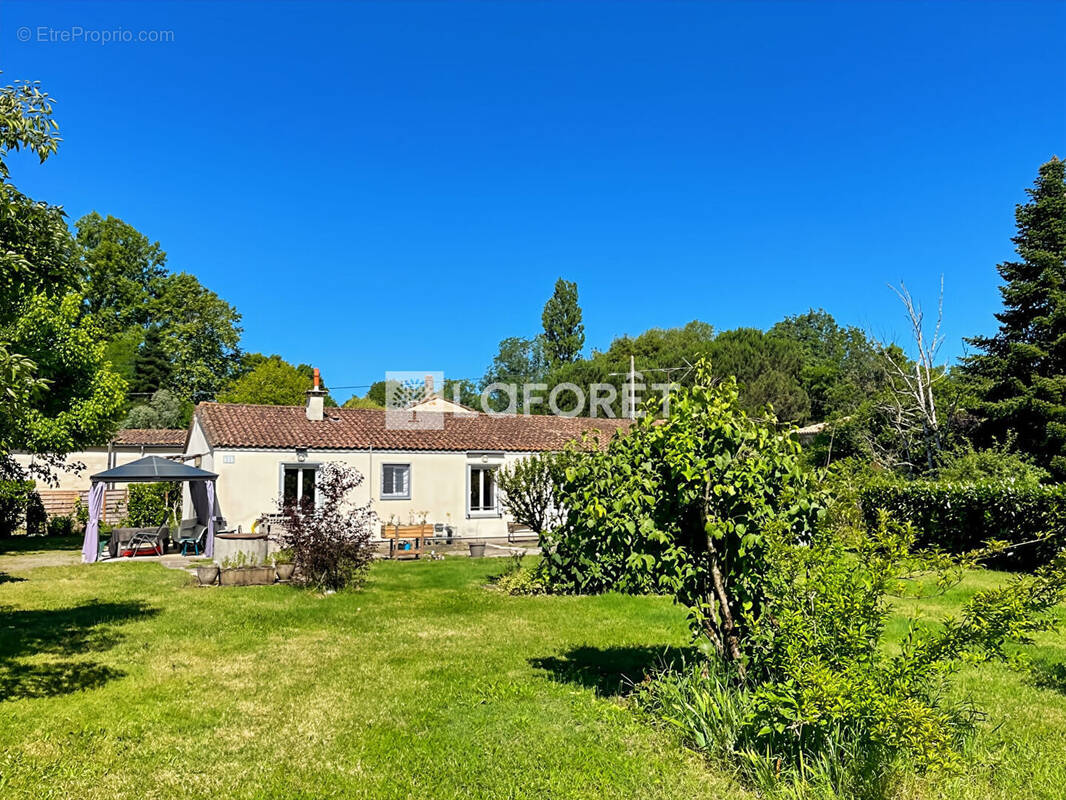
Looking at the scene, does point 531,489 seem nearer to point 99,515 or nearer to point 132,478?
point 132,478

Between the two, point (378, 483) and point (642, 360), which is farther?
point (642, 360)

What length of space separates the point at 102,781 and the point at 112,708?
1807 mm

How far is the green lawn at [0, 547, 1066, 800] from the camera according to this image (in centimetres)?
474

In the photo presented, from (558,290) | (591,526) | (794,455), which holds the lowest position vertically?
(591,526)

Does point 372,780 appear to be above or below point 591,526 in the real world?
below

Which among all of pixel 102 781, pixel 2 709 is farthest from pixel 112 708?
pixel 102 781

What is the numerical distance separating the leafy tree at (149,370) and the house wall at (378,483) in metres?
28.6

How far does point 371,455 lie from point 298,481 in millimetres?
2463

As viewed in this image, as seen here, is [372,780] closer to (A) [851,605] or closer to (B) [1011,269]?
(A) [851,605]

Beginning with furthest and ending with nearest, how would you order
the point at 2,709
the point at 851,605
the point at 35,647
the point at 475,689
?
the point at 35,647, the point at 475,689, the point at 2,709, the point at 851,605

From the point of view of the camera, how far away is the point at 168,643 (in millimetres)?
9062

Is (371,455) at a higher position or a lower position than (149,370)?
lower

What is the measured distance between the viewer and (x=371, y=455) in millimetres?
22453

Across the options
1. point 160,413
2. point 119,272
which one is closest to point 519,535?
point 160,413
